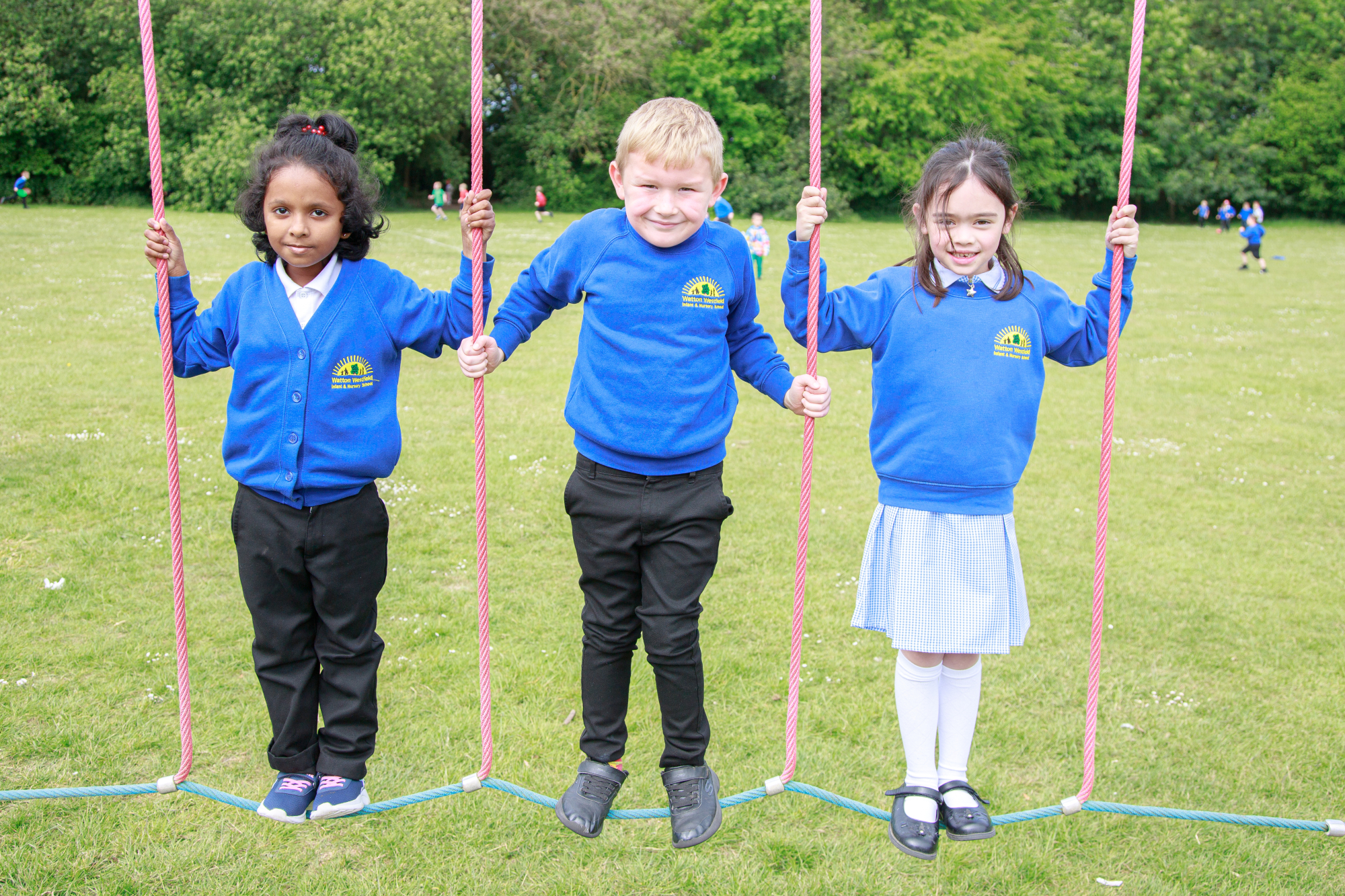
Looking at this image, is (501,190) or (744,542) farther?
(501,190)

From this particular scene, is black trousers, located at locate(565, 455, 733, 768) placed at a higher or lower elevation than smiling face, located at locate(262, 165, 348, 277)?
lower

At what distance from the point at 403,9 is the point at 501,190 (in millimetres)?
8277

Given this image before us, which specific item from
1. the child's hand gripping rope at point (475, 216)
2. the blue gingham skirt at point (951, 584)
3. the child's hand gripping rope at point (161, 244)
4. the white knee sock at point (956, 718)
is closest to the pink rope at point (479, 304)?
the child's hand gripping rope at point (475, 216)

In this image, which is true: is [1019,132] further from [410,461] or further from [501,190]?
[410,461]

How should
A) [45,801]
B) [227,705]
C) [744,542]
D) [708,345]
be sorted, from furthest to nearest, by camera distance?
[744,542] < [227,705] < [45,801] < [708,345]

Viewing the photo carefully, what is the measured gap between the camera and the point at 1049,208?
152 ft

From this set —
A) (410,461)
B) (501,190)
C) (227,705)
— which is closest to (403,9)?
(501,190)

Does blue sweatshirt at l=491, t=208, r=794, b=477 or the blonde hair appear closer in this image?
the blonde hair

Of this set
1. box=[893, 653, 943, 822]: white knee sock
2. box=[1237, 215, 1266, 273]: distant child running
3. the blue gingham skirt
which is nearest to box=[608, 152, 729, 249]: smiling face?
the blue gingham skirt

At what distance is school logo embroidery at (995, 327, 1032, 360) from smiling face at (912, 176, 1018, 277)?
7.4 inches

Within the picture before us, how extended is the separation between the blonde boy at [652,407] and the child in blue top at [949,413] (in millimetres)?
223

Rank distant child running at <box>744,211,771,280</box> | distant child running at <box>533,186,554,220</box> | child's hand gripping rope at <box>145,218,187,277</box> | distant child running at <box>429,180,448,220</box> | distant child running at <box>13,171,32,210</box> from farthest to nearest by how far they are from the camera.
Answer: distant child running at <box>533,186,554,220</box>
distant child running at <box>429,180,448,220</box>
distant child running at <box>13,171,32,210</box>
distant child running at <box>744,211,771,280</box>
child's hand gripping rope at <box>145,218,187,277</box>

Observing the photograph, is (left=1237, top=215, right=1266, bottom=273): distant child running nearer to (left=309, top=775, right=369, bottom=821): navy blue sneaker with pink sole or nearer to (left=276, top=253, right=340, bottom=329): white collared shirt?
(left=276, top=253, right=340, bottom=329): white collared shirt

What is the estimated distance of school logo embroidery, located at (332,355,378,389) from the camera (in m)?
2.86
